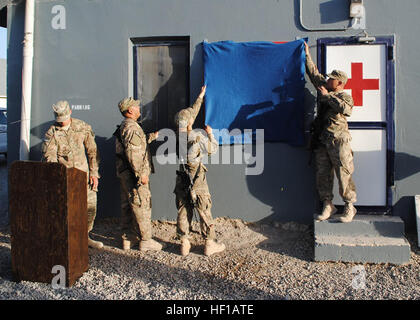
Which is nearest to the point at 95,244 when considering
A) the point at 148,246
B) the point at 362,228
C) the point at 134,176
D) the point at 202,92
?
the point at 148,246

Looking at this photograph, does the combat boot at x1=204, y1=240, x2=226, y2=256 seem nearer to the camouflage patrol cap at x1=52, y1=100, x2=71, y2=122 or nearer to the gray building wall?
the gray building wall

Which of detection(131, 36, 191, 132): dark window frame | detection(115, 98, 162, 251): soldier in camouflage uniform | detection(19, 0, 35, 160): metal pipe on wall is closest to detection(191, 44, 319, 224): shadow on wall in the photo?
detection(131, 36, 191, 132): dark window frame

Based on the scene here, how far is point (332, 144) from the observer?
13.4 ft

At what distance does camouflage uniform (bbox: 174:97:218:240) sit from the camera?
13.3ft

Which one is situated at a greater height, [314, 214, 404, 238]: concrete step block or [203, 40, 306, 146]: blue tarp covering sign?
[203, 40, 306, 146]: blue tarp covering sign

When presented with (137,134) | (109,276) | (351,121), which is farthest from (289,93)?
(109,276)

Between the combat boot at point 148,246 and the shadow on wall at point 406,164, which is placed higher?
the shadow on wall at point 406,164

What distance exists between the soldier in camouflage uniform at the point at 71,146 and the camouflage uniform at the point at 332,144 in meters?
2.52

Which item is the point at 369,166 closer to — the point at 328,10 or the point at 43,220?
the point at 328,10

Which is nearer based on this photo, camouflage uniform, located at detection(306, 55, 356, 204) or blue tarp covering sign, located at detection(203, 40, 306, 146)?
camouflage uniform, located at detection(306, 55, 356, 204)

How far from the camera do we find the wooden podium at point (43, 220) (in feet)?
11.0

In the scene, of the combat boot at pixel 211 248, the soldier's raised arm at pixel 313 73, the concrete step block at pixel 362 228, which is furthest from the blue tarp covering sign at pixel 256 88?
the combat boot at pixel 211 248

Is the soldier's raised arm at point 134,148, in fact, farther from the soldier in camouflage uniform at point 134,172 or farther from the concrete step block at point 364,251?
the concrete step block at point 364,251

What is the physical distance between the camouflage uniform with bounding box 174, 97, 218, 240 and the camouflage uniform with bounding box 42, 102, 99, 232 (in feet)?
3.45
